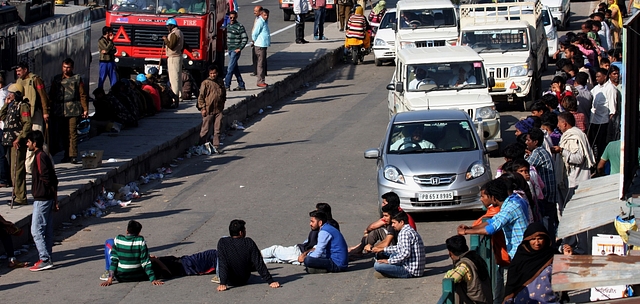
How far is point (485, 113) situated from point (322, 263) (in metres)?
6.78

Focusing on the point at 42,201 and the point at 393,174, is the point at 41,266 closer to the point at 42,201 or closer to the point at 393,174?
the point at 42,201

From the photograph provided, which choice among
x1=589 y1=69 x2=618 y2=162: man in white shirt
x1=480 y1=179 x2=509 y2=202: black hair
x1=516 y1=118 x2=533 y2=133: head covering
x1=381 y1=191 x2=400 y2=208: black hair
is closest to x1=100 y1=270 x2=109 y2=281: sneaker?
x1=381 y1=191 x2=400 y2=208: black hair

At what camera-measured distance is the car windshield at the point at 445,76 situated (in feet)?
58.4

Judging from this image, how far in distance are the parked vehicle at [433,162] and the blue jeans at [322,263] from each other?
6.82 ft

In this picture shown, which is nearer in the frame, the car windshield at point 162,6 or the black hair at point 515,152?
the black hair at point 515,152

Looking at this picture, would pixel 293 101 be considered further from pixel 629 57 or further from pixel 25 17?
pixel 629 57

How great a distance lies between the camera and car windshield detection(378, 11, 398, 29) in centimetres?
2973

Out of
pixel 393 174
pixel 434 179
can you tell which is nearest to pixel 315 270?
pixel 393 174

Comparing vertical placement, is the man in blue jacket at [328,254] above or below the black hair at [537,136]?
below

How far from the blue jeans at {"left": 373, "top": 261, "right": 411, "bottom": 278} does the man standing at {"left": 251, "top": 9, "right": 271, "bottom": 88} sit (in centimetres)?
1394

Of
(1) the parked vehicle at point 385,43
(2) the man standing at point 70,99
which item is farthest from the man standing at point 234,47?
(2) the man standing at point 70,99

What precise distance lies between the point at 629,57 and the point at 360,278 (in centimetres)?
396

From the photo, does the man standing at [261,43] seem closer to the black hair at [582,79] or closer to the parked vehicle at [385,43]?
the parked vehicle at [385,43]

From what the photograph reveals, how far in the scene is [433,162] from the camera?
13.3 m
